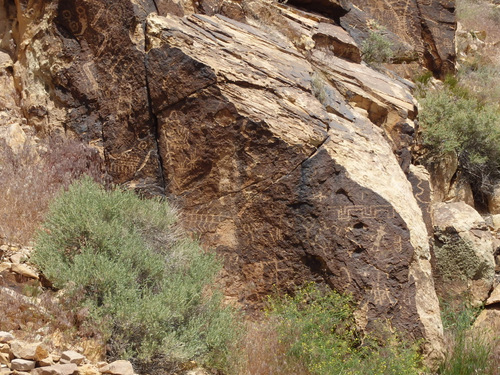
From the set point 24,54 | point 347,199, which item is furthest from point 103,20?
point 347,199

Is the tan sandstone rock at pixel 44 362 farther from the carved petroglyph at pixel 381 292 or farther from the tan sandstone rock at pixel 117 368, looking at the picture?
the carved petroglyph at pixel 381 292

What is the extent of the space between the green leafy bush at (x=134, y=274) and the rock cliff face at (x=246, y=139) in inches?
24.2

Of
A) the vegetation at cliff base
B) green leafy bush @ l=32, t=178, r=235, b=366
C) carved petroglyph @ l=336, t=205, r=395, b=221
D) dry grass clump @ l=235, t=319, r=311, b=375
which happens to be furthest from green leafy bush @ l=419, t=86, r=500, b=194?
green leafy bush @ l=32, t=178, r=235, b=366

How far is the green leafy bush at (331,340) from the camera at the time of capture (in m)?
4.65

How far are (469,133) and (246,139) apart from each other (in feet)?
14.6

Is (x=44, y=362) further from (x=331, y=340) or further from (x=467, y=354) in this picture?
(x=467, y=354)

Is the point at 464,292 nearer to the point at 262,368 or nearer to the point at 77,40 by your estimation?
the point at 262,368

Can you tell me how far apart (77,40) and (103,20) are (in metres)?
0.41

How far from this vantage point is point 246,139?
5781 millimetres

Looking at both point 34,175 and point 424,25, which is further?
point 424,25

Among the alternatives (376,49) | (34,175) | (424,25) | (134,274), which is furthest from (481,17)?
(134,274)

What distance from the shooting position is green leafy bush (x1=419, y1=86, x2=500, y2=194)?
336 inches

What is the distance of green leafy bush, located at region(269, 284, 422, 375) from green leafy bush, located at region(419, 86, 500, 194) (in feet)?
12.9

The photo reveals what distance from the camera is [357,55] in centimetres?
838
